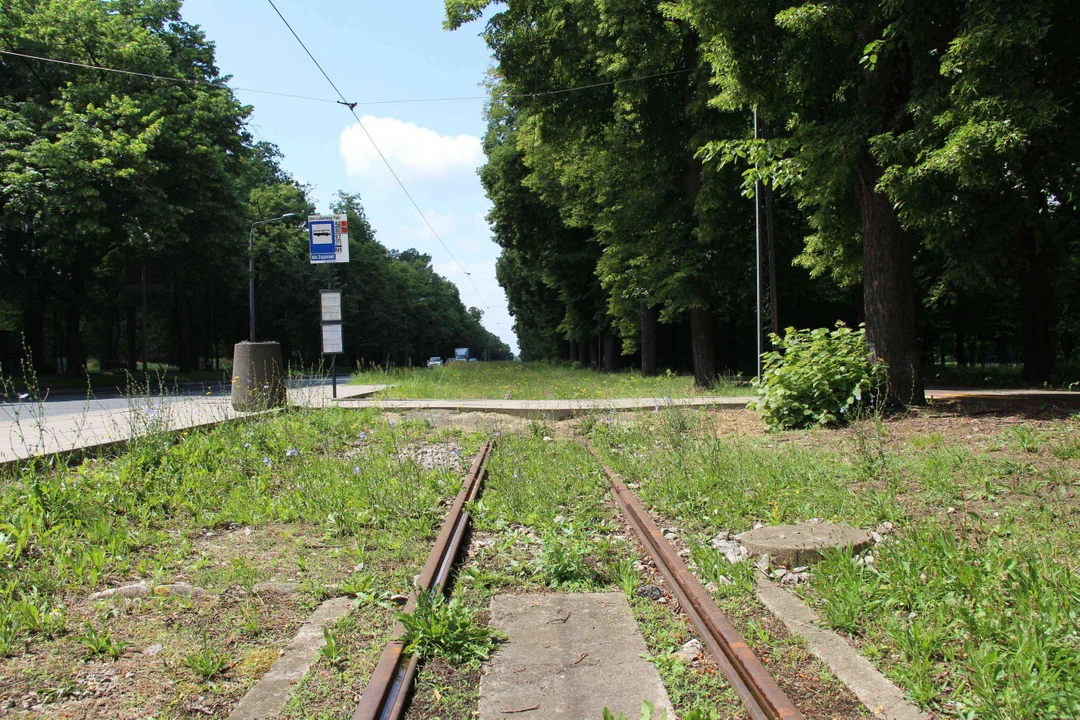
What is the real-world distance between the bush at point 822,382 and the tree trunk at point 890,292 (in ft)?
0.85

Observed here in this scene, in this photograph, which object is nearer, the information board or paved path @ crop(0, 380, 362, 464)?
paved path @ crop(0, 380, 362, 464)

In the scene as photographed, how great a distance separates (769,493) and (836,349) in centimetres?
543

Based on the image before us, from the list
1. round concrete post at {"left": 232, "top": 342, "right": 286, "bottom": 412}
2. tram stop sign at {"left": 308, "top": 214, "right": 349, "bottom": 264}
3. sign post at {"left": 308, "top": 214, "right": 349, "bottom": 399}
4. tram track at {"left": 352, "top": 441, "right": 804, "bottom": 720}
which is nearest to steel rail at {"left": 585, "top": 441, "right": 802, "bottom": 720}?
tram track at {"left": 352, "top": 441, "right": 804, "bottom": 720}

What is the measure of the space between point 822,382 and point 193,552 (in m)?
8.62

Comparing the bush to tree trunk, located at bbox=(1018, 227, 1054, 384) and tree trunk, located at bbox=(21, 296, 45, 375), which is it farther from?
tree trunk, located at bbox=(21, 296, 45, 375)

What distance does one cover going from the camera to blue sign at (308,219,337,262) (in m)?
17.3

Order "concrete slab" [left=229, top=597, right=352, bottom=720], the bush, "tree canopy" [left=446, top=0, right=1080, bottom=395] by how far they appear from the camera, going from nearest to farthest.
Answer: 1. "concrete slab" [left=229, top=597, right=352, bottom=720]
2. "tree canopy" [left=446, top=0, right=1080, bottom=395]
3. the bush

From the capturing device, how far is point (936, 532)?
15.3 feet

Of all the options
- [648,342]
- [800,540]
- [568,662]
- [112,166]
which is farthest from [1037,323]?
[112,166]

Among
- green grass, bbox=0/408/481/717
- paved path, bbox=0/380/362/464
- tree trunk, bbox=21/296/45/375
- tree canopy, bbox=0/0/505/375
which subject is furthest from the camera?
tree trunk, bbox=21/296/45/375

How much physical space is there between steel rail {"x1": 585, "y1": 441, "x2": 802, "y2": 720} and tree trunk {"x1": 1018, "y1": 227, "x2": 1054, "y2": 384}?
2029 cm

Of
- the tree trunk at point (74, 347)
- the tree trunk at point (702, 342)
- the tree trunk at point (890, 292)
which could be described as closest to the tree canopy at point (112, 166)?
the tree trunk at point (74, 347)

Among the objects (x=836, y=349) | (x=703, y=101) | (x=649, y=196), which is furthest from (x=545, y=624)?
(x=649, y=196)

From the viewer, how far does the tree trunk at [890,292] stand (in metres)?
10.9
